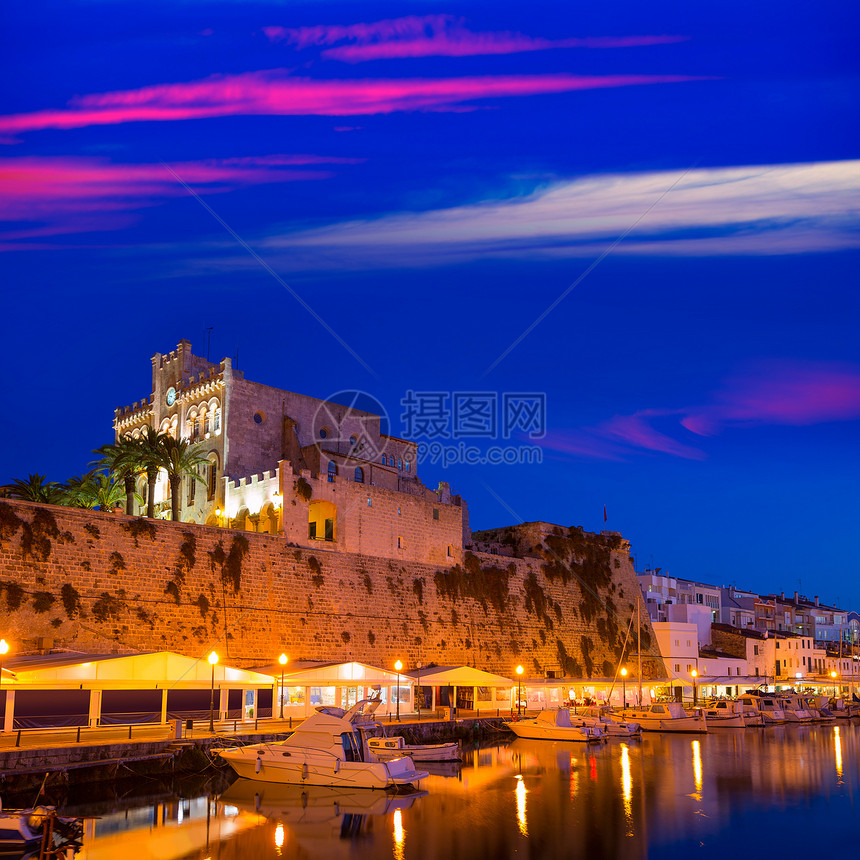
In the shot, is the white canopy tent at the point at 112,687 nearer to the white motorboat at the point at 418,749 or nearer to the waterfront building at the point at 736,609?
the white motorboat at the point at 418,749

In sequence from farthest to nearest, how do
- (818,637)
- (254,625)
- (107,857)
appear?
(818,637), (254,625), (107,857)

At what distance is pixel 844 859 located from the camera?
21.3 metres

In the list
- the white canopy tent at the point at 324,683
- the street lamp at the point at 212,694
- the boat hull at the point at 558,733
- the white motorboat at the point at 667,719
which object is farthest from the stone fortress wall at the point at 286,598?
the boat hull at the point at 558,733

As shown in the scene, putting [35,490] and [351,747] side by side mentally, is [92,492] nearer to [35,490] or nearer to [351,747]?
[35,490]

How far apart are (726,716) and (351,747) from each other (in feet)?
106

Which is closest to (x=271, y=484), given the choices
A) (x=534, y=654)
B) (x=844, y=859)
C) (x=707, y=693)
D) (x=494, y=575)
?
(x=494, y=575)

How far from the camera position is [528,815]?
971 inches

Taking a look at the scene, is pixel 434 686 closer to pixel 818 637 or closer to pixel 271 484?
pixel 271 484

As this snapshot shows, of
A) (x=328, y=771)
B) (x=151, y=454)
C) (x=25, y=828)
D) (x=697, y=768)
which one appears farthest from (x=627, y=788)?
(x=151, y=454)

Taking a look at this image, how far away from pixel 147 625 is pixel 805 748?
30.2 metres

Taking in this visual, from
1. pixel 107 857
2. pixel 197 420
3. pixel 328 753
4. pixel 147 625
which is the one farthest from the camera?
pixel 197 420

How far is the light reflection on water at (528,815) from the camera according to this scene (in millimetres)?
20953

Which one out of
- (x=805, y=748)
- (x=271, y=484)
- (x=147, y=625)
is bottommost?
(x=805, y=748)

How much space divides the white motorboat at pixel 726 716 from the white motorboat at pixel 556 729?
13.0 meters
